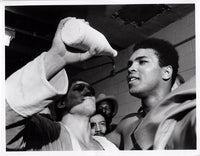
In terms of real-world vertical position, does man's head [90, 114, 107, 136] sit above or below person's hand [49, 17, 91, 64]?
below

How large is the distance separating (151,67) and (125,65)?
0.08 meters

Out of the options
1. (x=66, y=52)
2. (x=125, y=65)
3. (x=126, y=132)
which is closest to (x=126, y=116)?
(x=126, y=132)

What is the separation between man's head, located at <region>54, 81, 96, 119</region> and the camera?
108cm

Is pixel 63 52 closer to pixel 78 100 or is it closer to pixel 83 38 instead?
pixel 83 38

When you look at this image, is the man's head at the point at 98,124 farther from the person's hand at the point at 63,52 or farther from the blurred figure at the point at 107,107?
the person's hand at the point at 63,52

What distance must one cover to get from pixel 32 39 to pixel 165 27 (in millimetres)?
430

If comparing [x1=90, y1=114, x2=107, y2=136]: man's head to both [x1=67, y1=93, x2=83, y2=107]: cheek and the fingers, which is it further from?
the fingers

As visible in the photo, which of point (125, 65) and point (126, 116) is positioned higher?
point (125, 65)

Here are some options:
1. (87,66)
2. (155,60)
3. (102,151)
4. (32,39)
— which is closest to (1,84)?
(32,39)

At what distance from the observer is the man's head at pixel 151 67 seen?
3.64ft


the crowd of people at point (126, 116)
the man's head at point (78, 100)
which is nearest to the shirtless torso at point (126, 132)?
the crowd of people at point (126, 116)

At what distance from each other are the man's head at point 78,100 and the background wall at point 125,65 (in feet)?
0.09

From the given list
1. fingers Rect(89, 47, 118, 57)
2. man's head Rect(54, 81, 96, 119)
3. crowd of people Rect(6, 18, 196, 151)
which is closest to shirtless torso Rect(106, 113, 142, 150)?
crowd of people Rect(6, 18, 196, 151)

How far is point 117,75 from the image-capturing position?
114 cm
